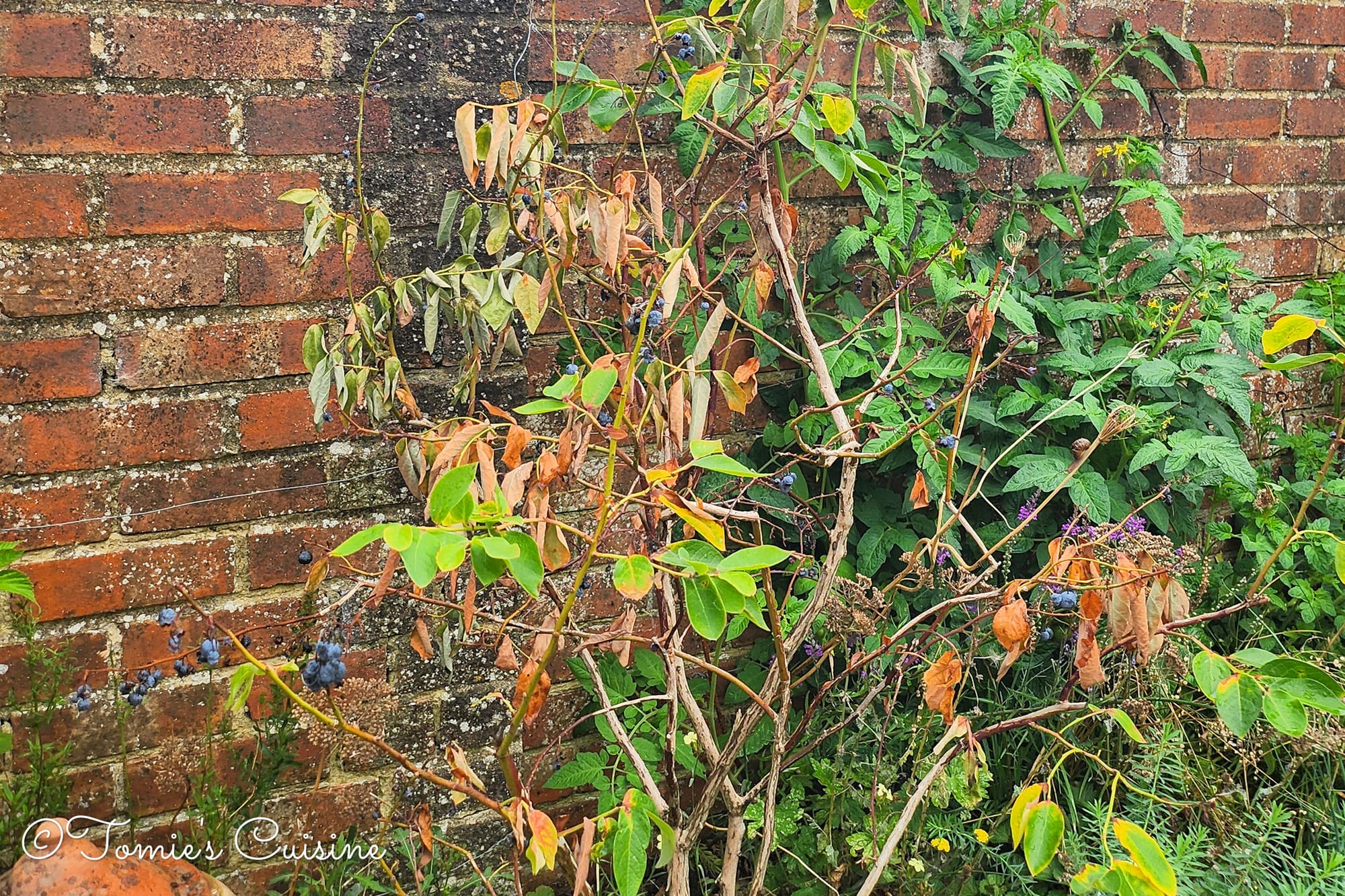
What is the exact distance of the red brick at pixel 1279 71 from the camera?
2.29 metres

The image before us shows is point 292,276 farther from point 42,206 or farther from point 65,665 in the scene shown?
point 65,665

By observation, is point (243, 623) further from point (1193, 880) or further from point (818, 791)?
point (1193, 880)

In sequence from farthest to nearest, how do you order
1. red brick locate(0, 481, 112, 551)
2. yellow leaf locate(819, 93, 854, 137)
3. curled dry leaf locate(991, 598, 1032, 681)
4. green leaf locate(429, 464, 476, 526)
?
red brick locate(0, 481, 112, 551), yellow leaf locate(819, 93, 854, 137), curled dry leaf locate(991, 598, 1032, 681), green leaf locate(429, 464, 476, 526)

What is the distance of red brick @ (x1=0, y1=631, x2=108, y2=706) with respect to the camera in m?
1.37

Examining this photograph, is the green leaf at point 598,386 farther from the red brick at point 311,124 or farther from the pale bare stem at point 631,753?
the red brick at point 311,124

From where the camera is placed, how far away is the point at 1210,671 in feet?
3.08

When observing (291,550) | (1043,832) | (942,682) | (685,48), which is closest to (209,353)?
(291,550)

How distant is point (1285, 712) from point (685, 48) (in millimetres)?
1187

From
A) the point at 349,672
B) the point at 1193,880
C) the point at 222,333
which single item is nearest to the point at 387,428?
the point at 222,333

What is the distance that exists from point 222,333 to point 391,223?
0.91 feet

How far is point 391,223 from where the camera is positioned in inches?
57.7

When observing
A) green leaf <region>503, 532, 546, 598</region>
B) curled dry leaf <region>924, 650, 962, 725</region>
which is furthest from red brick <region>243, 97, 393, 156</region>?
curled dry leaf <region>924, 650, 962, 725</region>

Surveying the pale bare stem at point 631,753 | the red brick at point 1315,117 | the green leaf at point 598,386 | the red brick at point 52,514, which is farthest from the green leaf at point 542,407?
the red brick at point 1315,117

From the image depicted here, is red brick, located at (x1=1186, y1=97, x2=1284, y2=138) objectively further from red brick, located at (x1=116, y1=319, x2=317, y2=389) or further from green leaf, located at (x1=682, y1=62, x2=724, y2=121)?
red brick, located at (x1=116, y1=319, x2=317, y2=389)
